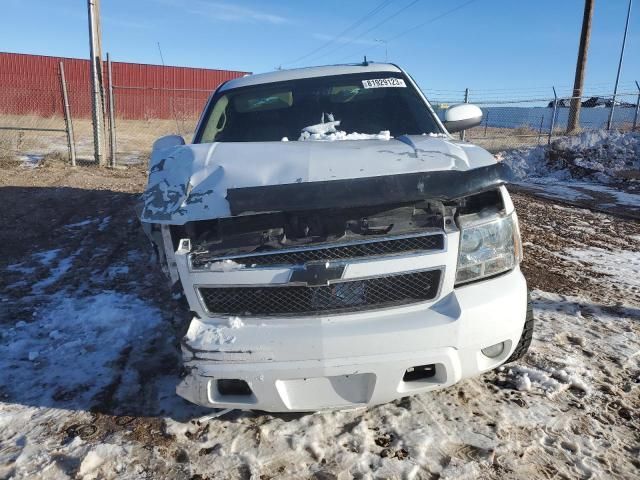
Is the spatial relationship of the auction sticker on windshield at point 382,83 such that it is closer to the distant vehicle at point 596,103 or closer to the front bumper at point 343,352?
the front bumper at point 343,352

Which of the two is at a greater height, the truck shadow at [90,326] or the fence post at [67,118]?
the fence post at [67,118]

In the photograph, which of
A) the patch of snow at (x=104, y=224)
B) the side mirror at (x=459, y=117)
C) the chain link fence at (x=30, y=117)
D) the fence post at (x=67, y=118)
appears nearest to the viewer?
the side mirror at (x=459, y=117)

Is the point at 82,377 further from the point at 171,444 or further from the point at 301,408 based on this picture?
A: the point at 301,408

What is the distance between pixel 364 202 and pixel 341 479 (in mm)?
1167

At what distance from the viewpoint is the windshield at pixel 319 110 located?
3.46 meters

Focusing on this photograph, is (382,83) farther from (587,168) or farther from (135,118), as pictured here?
(135,118)

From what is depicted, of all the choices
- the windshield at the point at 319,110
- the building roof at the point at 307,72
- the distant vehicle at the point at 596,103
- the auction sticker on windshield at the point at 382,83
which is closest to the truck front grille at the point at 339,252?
the windshield at the point at 319,110

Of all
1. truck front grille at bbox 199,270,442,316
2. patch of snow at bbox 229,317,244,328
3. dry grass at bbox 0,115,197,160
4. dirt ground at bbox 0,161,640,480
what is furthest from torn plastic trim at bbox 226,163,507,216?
dry grass at bbox 0,115,197,160

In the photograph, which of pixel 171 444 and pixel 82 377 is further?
pixel 82 377

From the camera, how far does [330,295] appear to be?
6.85 ft

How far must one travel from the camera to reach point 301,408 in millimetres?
2094

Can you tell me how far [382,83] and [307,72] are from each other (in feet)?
2.07

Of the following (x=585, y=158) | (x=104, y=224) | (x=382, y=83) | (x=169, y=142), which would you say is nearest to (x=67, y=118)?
(x=104, y=224)

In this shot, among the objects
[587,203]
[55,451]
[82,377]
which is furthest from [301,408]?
[587,203]
